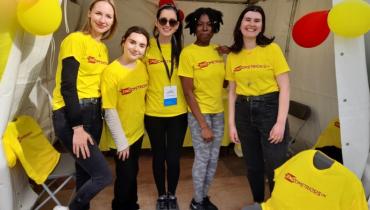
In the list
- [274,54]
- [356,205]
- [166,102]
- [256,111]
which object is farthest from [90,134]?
[356,205]

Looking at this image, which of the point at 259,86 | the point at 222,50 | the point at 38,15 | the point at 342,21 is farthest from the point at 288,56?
the point at 38,15

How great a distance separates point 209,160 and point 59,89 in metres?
1.02

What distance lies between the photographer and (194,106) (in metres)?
1.81

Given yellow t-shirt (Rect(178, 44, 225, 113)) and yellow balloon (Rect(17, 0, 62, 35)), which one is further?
yellow t-shirt (Rect(178, 44, 225, 113))

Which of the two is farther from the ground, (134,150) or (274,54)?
(274,54)

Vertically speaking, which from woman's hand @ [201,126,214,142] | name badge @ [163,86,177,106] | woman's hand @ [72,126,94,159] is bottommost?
woman's hand @ [201,126,214,142]

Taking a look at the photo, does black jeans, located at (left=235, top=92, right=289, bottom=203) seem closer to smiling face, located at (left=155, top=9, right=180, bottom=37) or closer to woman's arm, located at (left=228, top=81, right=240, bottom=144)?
woman's arm, located at (left=228, top=81, right=240, bottom=144)

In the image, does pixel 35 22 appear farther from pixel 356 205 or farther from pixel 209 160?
pixel 356 205

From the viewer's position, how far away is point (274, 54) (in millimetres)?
1650

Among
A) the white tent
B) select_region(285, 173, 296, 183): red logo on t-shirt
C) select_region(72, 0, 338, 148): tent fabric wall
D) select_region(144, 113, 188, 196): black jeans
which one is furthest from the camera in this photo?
select_region(72, 0, 338, 148): tent fabric wall

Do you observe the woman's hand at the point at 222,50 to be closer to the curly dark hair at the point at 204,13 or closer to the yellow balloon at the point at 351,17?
the curly dark hair at the point at 204,13

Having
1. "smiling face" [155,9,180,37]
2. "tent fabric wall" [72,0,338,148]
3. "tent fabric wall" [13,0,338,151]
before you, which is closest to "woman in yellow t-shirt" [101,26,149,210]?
"smiling face" [155,9,180,37]

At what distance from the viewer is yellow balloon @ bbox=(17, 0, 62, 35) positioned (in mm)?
1340

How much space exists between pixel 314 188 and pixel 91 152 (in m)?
1.11
